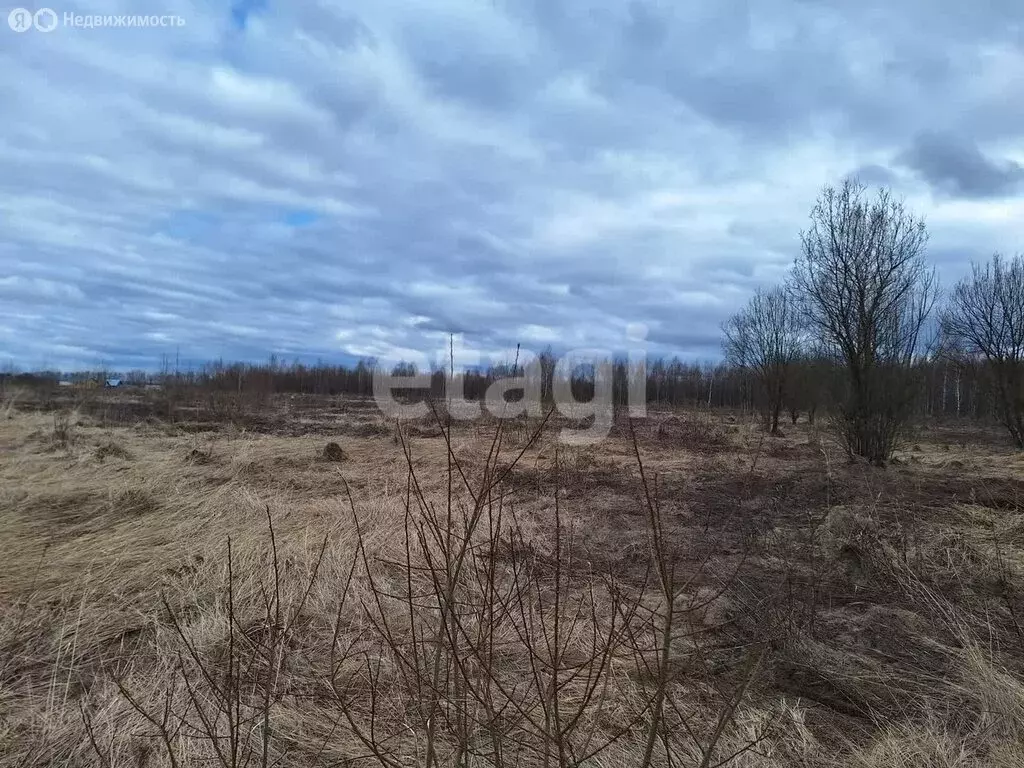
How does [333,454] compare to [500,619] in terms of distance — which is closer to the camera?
[500,619]

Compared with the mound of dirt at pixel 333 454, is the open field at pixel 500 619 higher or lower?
lower

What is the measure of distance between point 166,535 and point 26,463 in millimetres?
5310

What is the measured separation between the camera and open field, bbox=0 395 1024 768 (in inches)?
81.0

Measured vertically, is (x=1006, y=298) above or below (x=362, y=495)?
above

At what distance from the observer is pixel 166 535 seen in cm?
569

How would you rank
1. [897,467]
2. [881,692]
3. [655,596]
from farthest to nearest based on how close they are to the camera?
[897,467] → [655,596] → [881,692]

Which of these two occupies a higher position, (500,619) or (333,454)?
(500,619)

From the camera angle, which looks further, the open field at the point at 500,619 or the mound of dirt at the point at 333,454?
the mound of dirt at the point at 333,454

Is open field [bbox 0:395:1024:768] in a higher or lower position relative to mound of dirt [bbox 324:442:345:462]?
lower

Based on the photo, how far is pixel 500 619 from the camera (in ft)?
5.46

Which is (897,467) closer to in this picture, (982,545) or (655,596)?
(982,545)

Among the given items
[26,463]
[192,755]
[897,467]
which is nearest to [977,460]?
[897,467]

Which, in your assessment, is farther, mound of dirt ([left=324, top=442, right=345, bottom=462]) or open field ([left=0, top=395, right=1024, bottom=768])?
mound of dirt ([left=324, top=442, right=345, bottom=462])

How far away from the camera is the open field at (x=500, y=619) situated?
206 cm
